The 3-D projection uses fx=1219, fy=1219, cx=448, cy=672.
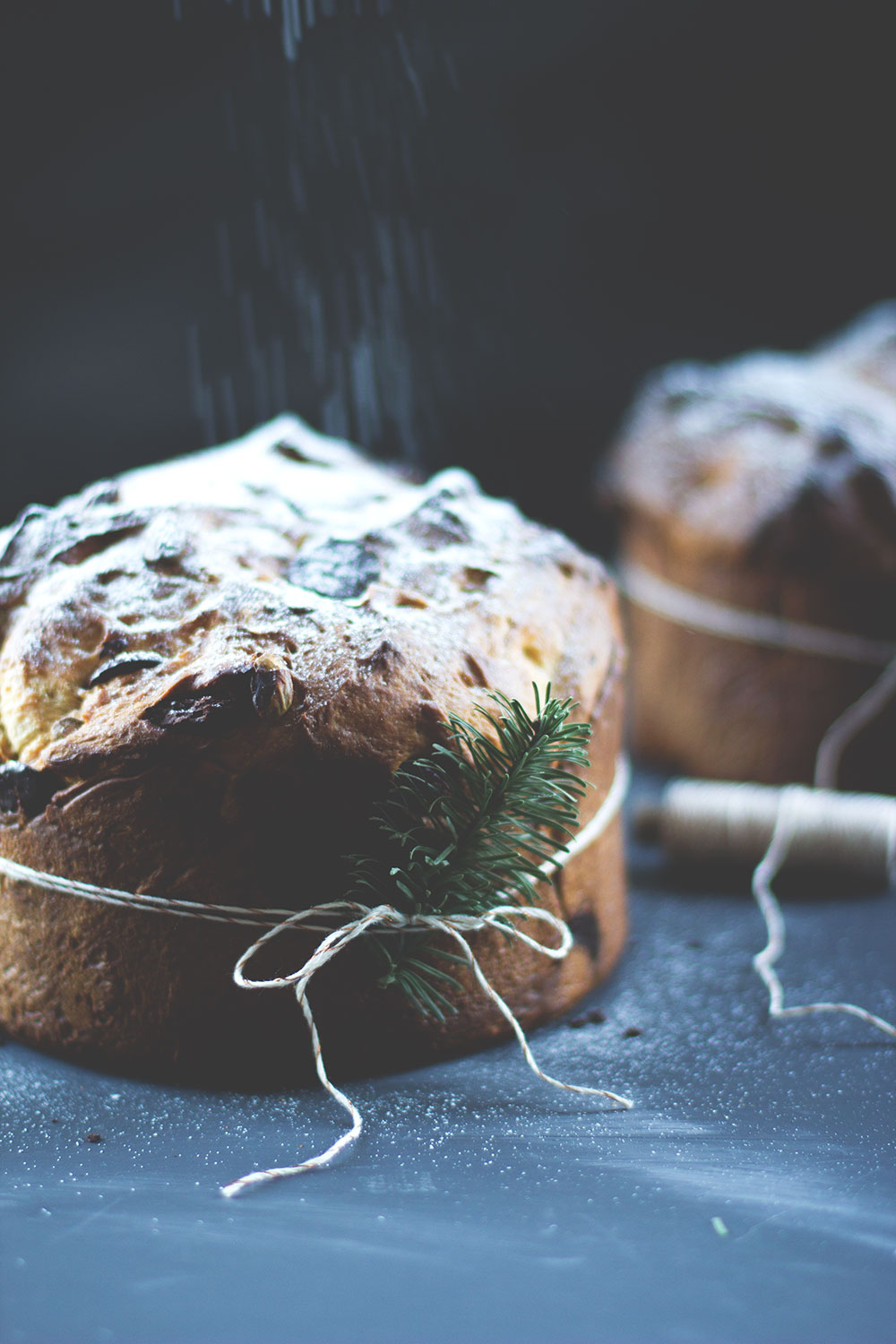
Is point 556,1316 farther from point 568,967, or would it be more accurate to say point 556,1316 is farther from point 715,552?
point 715,552

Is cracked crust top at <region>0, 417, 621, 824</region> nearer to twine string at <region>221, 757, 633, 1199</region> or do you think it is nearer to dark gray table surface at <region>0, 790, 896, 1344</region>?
twine string at <region>221, 757, 633, 1199</region>

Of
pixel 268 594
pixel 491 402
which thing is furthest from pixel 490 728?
pixel 491 402

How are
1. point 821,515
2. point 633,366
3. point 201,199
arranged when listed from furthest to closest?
1. point 633,366
2. point 201,199
3. point 821,515

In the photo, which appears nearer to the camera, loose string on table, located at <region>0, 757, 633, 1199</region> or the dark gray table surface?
the dark gray table surface

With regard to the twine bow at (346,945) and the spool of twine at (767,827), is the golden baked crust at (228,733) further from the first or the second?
the spool of twine at (767,827)

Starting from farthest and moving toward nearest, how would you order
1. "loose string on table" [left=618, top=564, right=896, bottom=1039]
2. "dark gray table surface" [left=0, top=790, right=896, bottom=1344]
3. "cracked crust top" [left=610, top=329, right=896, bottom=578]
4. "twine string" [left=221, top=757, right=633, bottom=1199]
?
"cracked crust top" [left=610, top=329, right=896, bottom=578] < "loose string on table" [left=618, top=564, right=896, bottom=1039] < "twine string" [left=221, top=757, right=633, bottom=1199] < "dark gray table surface" [left=0, top=790, right=896, bottom=1344]

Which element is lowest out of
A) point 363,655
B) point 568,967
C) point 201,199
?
point 568,967

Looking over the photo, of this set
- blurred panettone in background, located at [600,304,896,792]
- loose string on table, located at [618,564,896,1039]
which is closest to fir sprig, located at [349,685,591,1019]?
loose string on table, located at [618,564,896,1039]

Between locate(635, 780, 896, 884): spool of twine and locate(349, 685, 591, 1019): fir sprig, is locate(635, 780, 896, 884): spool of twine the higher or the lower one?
the lower one
